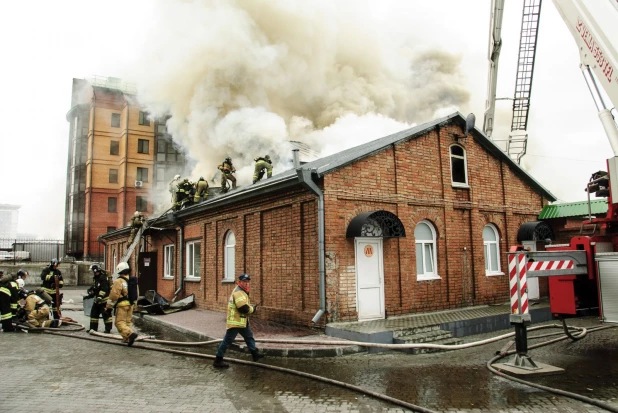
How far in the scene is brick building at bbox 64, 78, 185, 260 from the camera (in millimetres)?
43188

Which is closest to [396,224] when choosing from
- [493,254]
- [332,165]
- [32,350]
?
[332,165]

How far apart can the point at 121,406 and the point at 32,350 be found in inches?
200

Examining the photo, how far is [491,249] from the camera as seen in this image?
46.5ft

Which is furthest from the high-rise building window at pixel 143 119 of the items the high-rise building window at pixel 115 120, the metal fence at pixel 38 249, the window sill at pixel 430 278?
the window sill at pixel 430 278

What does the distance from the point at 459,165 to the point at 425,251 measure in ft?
10.3

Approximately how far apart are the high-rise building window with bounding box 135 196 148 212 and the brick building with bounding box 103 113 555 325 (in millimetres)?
30636

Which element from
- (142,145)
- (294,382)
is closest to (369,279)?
(294,382)

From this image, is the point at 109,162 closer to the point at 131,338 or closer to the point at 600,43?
the point at 131,338

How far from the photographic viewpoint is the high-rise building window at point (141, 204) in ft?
145

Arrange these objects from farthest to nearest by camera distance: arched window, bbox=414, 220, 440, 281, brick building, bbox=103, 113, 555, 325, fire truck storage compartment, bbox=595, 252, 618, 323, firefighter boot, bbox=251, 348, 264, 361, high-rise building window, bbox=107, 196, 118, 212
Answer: high-rise building window, bbox=107, 196, 118, 212 → arched window, bbox=414, 220, 440, 281 → brick building, bbox=103, 113, 555, 325 → firefighter boot, bbox=251, 348, 264, 361 → fire truck storage compartment, bbox=595, 252, 618, 323

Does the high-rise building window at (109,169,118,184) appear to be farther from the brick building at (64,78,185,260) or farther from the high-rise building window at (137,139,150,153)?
the high-rise building window at (137,139,150,153)

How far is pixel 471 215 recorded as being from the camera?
43.4 ft

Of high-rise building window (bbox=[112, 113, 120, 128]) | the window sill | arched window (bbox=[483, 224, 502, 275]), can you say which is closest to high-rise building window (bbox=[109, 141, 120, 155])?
high-rise building window (bbox=[112, 113, 120, 128])

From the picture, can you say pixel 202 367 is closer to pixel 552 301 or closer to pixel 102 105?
pixel 552 301
